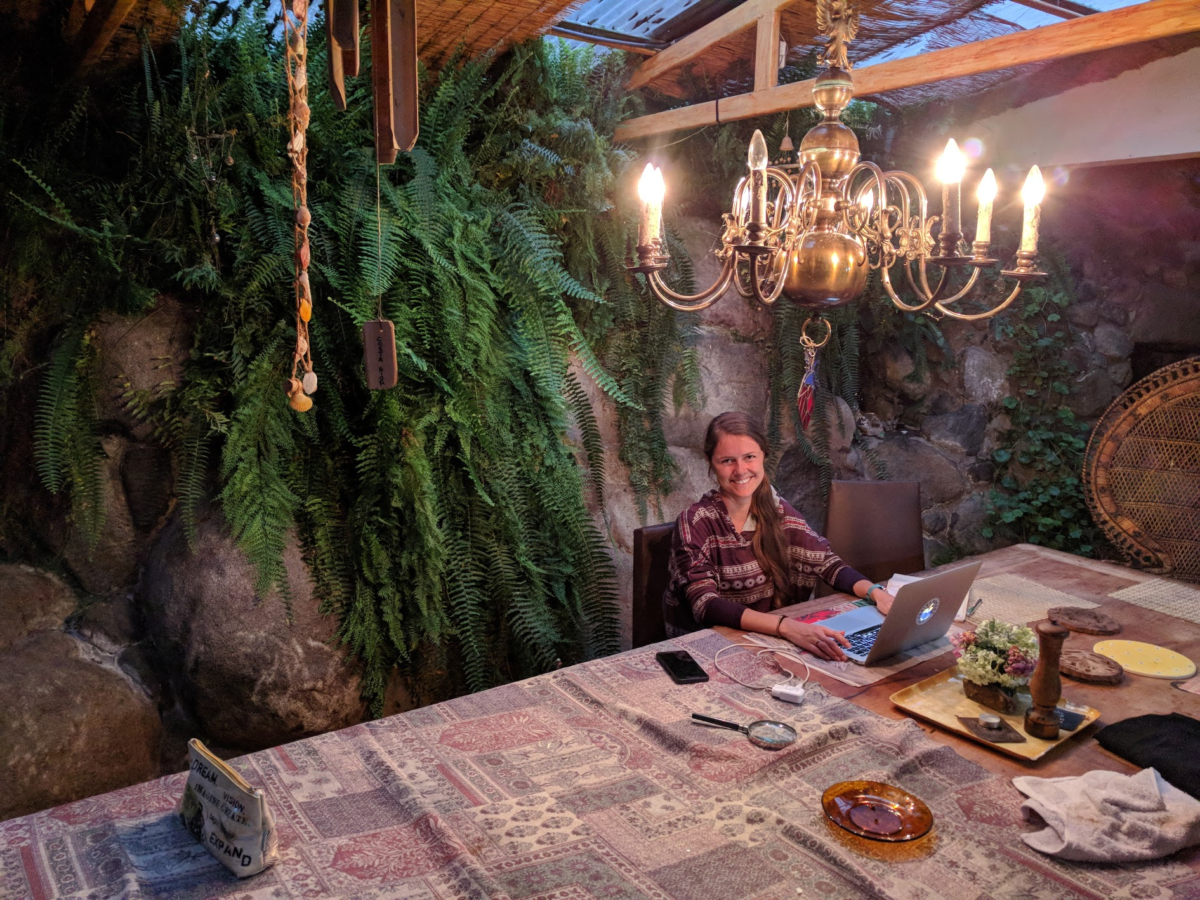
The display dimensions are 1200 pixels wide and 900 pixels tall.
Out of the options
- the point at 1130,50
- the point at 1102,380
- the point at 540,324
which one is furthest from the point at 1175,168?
the point at 540,324

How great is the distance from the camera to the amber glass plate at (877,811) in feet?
4.51

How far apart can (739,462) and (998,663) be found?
Answer: 3.37ft

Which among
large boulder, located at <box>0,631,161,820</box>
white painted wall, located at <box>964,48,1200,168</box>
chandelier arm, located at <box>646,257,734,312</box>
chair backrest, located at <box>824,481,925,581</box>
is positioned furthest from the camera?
white painted wall, located at <box>964,48,1200,168</box>

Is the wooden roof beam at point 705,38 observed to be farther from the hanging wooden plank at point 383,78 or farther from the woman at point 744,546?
the hanging wooden plank at point 383,78

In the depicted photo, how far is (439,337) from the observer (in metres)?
2.79

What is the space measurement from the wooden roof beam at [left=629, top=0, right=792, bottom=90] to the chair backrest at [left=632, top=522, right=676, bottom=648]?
185cm

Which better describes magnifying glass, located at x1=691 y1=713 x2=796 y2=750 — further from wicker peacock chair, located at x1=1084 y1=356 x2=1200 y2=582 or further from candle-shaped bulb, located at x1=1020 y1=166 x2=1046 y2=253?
wicker peacock chair, located at x1=1084 y1=356 x2=1200 y2=582

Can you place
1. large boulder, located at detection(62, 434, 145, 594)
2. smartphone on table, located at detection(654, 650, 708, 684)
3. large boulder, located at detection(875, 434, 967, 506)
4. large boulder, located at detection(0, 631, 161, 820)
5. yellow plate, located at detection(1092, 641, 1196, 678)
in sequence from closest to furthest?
smartphone on table, located at detection(654, 650, 708, 684)
yellow plate, located at detection(1092, 641, 1196, 678)
large boulder, located at detection(0, 631, 161, 820)
large boulder, located at detection(62, 434, 145, 594)
large boulder, located at detection(875, 434, 967, 506)

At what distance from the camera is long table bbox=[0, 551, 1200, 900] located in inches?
48.8

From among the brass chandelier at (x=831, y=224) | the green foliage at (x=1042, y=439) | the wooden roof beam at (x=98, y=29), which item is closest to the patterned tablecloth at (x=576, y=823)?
the brass chandelier at (x=831, y=224)

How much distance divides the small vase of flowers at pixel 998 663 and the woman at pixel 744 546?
2.06 ft

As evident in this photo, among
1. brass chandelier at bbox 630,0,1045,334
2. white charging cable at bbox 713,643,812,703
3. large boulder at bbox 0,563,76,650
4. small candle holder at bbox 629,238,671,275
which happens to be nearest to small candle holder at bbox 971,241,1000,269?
brass chandelier at bbox 630,0,1045,334

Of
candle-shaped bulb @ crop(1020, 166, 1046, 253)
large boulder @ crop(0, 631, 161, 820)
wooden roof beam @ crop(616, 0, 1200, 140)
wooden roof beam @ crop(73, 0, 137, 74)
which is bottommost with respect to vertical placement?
large boulder @ crop(0, 631, 161, 820)

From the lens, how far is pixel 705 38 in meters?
3.36
